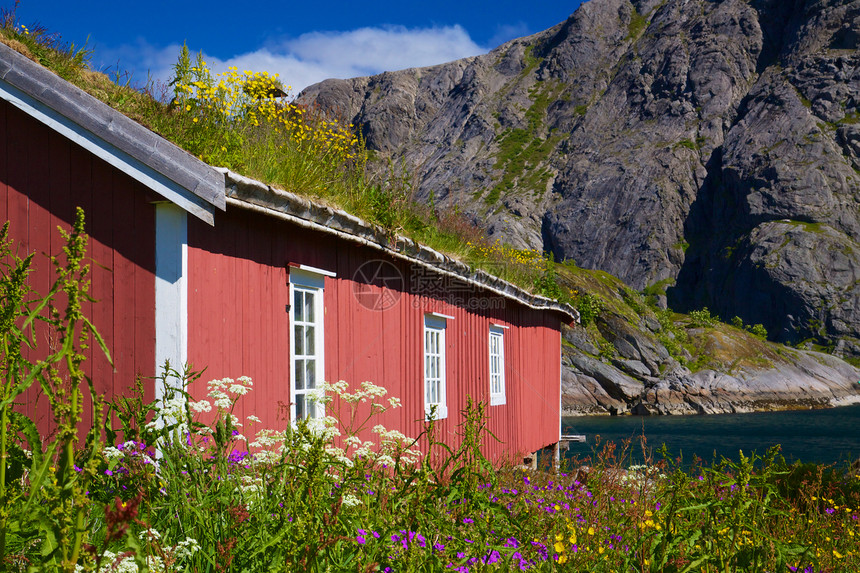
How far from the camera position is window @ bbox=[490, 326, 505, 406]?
10945 mm

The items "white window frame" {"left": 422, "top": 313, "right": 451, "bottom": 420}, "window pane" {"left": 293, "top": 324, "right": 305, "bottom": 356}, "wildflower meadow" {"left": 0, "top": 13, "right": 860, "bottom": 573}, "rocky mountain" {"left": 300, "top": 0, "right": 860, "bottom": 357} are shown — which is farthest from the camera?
"rocky mountain" {"left": 300, "top": 0, "right": 860, "bottom": 357}

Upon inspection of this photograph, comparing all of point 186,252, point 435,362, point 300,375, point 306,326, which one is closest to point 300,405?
point 300,375

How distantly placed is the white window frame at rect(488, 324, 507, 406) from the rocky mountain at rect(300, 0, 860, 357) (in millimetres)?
39748

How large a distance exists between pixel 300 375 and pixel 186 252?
172cm

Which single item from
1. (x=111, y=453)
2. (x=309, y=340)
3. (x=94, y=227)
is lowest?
(x=111, y=453)

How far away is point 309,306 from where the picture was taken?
6.19 m

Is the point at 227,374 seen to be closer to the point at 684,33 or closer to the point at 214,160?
the point at 214,160

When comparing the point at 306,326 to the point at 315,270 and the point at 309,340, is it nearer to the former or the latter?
the point at 309,340

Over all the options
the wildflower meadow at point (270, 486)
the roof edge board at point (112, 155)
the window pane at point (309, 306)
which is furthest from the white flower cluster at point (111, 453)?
the window pane at point (309, 306)

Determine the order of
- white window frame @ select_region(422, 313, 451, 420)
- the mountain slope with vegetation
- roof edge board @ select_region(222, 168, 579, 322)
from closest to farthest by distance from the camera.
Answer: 1. roof edge board @ select_region(222, 168, 579, 322)
2. the mountain slope with vegetation
3. white window frame @ select_region(422, 313, 451, 420)

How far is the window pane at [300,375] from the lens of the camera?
19.4ft

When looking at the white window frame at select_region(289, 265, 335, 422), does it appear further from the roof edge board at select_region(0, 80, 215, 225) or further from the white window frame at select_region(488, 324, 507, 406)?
the white window frame at select_region(488, 324, 507, 406)

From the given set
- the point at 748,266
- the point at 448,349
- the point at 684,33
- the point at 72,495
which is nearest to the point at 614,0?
the point at 684,33

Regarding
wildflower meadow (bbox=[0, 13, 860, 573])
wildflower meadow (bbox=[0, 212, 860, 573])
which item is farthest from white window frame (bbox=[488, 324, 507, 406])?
wildflower meadow (bbox=[0, 212, 860, 573])
